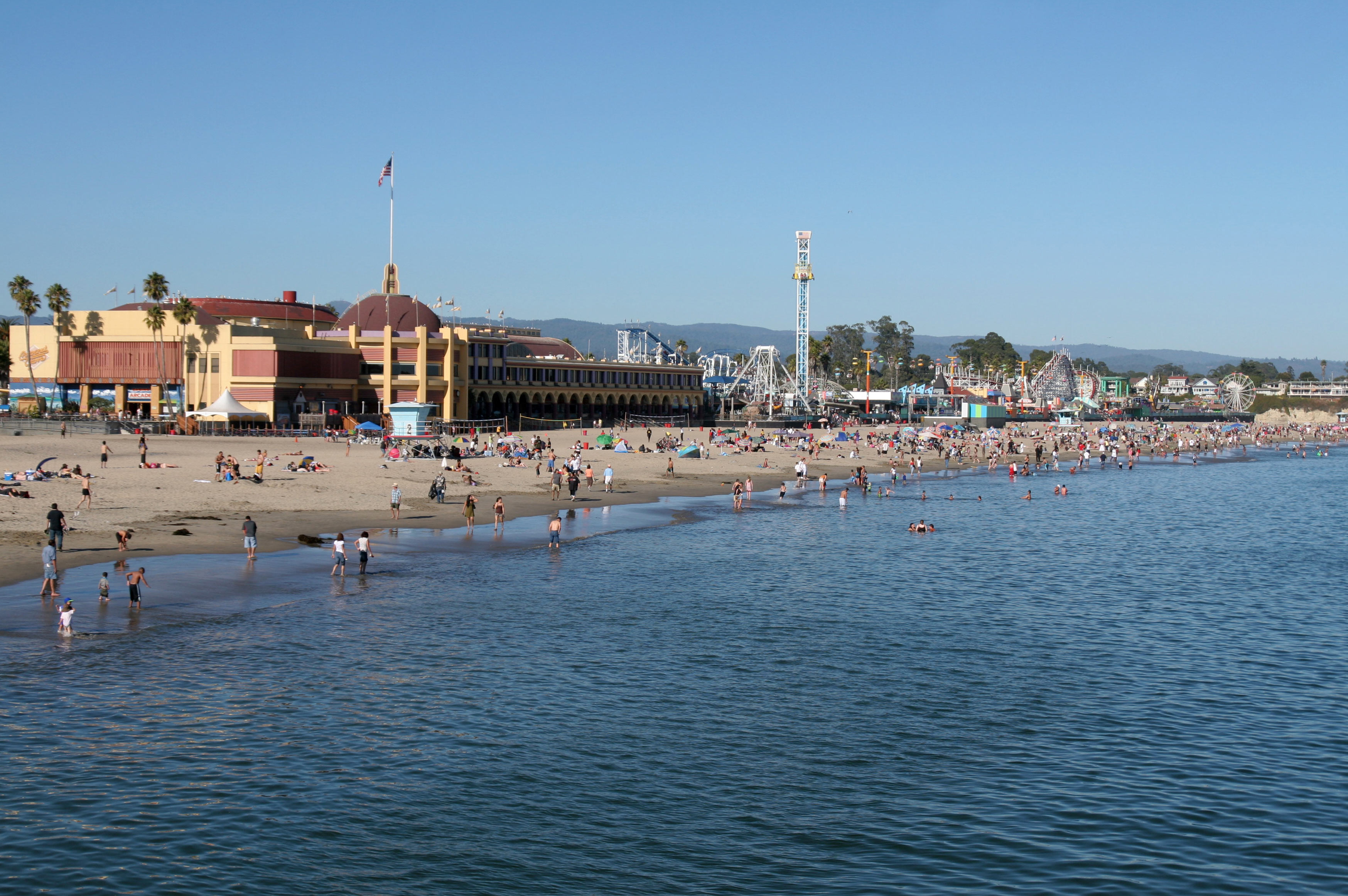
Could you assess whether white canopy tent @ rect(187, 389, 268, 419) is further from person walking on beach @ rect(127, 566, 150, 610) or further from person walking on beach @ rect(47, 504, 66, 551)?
person walking on beach @ rect(127, 566, 150, 610)

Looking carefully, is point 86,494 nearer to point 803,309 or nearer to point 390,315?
point 390,315

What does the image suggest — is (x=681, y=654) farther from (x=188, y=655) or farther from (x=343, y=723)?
(x=188, y=655)

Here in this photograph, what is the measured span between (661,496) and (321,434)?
34220 mm

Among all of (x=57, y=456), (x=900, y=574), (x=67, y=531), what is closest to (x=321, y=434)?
(x=57, y=456)

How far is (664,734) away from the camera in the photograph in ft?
71.8

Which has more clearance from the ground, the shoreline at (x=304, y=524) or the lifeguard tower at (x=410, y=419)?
the lifeguard tower at (x=410, y=419)

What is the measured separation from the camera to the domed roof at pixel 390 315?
108 meters

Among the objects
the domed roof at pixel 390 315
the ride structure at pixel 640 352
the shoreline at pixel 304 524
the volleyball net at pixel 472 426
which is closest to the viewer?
the shoreline at pixel 304 524

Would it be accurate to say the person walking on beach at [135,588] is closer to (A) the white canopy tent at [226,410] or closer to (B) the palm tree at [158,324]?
(A) the white canopy tent at [226,410]

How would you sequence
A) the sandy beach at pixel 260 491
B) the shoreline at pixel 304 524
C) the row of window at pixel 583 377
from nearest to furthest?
the shoreline at pixel 304 524, the sandy beach at pixel 260 491, the row of window at pixel 583 377

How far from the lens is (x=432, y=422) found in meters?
90.8

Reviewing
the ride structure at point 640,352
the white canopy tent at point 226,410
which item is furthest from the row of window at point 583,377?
the white canopy tent at point 226,410

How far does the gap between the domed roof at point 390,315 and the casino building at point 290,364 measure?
14cm

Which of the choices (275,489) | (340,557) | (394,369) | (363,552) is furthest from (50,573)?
(394,369)
